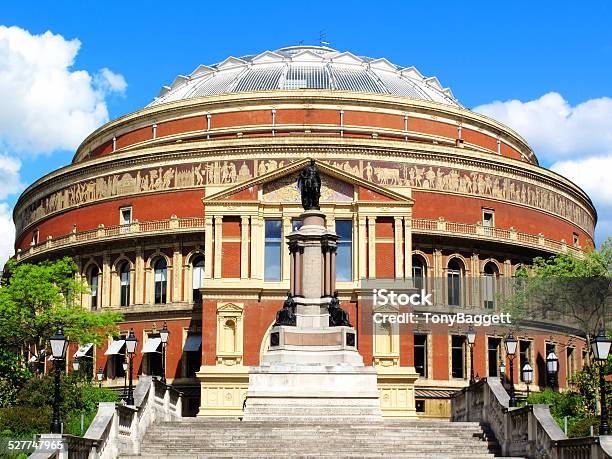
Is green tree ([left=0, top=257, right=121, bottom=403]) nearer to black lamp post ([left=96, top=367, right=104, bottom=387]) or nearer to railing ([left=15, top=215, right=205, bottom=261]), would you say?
black lamp post ([left=96, top=367, right=104, bottom=387])

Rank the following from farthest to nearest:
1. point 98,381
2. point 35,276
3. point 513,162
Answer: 1. point 513,162
2. point 98,381
3. point 35,276

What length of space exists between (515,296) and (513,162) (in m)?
11.2

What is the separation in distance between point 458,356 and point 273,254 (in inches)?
596

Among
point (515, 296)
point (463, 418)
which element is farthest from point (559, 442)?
point (515, 296)

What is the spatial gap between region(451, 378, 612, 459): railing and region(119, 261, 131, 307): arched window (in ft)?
106

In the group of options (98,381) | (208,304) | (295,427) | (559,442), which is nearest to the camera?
(559,442)

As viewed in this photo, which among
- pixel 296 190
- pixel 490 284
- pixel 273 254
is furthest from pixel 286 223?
pixel 490 284

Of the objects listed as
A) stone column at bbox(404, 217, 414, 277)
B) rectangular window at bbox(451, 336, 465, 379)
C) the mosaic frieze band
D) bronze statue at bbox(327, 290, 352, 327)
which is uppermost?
Answer: the mosaic frieze band

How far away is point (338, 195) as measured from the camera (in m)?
57.8

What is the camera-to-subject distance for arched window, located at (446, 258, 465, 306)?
66938 millimetres

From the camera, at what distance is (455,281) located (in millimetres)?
67625

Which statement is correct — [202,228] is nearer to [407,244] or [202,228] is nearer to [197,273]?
[197,273]

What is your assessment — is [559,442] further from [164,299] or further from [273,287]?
[164,299]

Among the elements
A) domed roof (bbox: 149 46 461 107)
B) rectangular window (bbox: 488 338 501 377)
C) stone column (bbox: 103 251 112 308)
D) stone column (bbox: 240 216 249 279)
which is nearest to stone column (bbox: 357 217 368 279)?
stone column (bbox: 240 216 249 279)
